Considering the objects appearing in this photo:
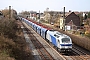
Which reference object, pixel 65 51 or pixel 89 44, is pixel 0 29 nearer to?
pixel 65 51

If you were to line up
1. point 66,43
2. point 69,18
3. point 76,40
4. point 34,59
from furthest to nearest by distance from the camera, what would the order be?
point 69,18
point 76,40
point 66,43
point 34,59

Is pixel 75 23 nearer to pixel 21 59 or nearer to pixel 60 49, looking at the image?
pixel 60 49

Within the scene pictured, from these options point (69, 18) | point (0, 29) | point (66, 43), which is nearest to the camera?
point (66, 43)

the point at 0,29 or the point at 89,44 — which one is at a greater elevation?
the point at 0,29

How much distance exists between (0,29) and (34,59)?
771 centimetres

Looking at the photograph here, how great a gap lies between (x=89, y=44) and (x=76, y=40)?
592cm

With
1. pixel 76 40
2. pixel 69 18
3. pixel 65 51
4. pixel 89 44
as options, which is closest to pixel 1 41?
pixel 65 51

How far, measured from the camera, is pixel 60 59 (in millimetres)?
22609

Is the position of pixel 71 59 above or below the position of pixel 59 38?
below

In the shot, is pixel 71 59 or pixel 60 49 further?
pixel 60 49

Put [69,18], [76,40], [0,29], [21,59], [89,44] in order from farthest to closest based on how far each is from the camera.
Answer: [69,18] < [76,40] < [89,44] < [0,29] < [21,59]

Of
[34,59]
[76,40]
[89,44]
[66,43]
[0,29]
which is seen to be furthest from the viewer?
[76,40]

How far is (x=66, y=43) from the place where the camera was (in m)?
24.0

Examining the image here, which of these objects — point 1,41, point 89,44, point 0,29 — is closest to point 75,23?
point 89,44
